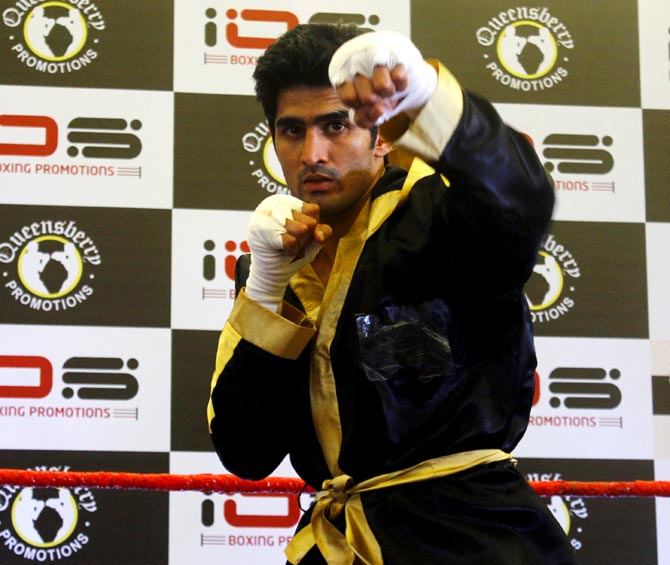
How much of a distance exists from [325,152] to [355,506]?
1.74ft

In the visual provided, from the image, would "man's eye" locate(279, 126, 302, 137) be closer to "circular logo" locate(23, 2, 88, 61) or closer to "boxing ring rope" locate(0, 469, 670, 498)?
"boxing ring rope" locate(0, 469, 670, 498)

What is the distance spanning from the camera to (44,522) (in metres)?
2.74

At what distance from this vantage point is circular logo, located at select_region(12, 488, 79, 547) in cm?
272

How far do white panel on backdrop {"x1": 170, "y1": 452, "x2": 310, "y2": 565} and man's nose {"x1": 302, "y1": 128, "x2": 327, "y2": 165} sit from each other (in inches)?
57.1

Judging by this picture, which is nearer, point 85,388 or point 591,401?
point 85,388

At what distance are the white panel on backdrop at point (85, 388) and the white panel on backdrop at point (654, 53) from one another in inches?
63.4

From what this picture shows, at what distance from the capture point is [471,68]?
3027mm

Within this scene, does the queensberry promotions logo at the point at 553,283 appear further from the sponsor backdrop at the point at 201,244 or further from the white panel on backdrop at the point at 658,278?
the white panel on backdrop at the point at 658,278

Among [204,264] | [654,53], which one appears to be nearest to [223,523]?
[204,264]

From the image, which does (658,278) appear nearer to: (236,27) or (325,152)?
(236,27)

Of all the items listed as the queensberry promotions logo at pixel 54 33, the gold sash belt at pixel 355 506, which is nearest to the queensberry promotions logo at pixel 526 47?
the queensberry promotions logo at pixel 54 33

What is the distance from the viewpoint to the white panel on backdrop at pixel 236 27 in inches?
116

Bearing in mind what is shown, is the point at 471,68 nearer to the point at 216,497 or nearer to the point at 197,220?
the point at 197,220

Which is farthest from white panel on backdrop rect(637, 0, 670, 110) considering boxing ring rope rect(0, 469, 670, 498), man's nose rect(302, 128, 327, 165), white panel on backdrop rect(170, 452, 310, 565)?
man's nose rect(302, 128, 327, 165)
